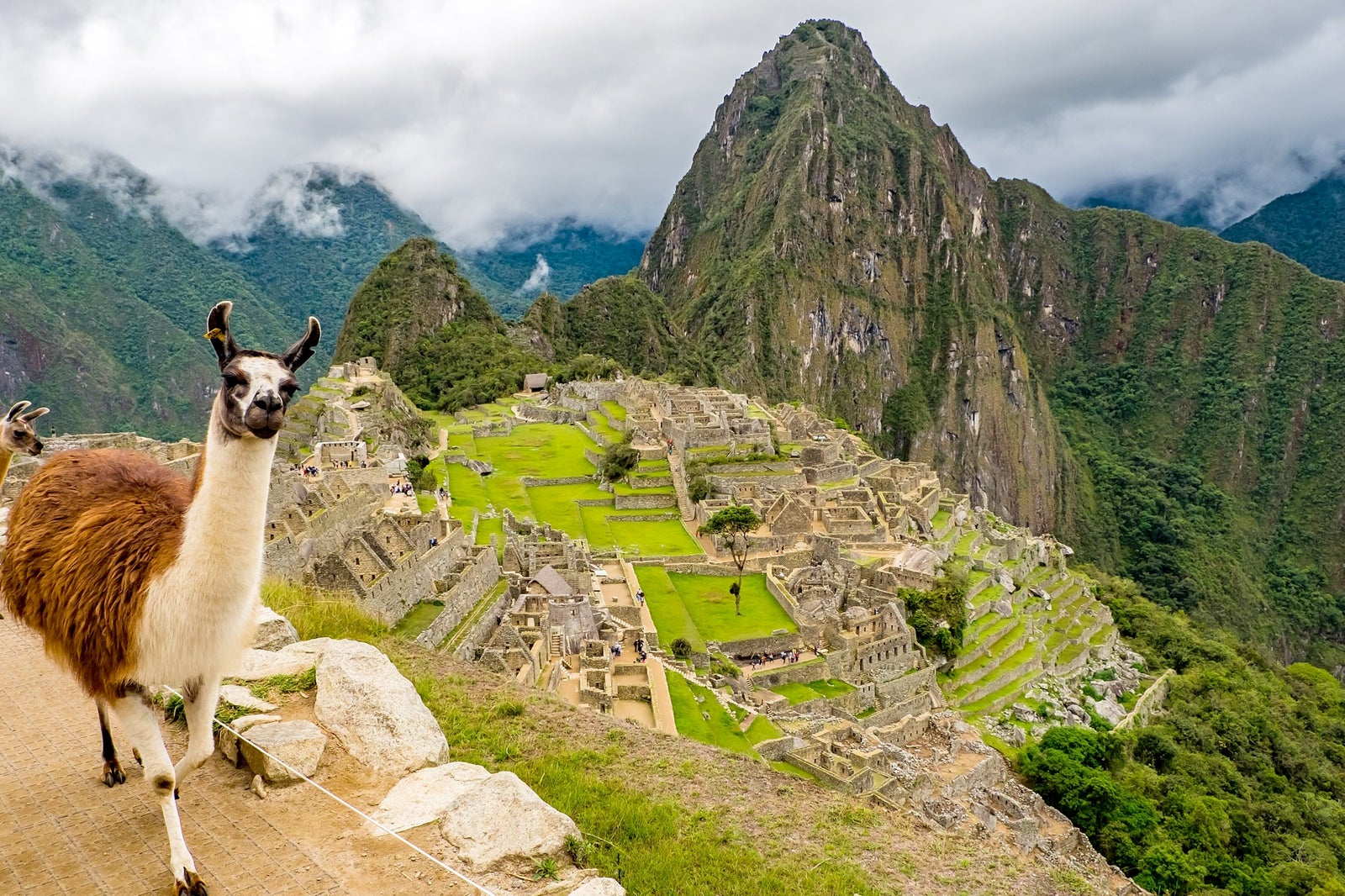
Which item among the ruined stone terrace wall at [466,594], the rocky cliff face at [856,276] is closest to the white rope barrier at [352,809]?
the ruined stone terrace wall at [466,594]

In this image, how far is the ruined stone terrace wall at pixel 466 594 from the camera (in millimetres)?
12992

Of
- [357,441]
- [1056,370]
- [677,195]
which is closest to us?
[357,441]

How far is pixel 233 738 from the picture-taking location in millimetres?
4645

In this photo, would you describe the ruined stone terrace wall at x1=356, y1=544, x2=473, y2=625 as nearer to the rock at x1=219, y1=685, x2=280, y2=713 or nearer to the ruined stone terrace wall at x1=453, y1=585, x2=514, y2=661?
the ruined stone terrace wall at x1=453, y1=585, x2=514, y2=661

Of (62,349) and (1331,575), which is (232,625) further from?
(1331,575)

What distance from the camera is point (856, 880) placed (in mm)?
5188

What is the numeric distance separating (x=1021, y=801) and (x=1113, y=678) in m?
15.5

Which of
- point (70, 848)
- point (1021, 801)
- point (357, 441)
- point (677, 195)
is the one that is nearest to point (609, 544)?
point (357, 441)

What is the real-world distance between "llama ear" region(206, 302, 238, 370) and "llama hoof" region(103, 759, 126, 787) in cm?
254

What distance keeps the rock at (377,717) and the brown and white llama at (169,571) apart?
1288 mm

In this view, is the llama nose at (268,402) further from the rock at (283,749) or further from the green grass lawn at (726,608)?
the green grass lawn at (726,608)

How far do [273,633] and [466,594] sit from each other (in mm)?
8776

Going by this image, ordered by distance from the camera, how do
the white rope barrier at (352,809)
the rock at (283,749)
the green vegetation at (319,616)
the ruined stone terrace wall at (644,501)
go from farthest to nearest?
1. the ruined stone terrace wall at (644,501)
2. the green vegetation at (319,616)
3. the rock at (283,749)
4. the white rope barrier at (352,809)

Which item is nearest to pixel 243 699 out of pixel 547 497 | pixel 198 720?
pixel 198 720
